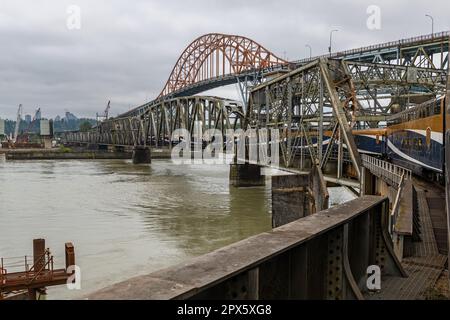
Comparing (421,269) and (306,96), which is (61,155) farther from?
(421,269)

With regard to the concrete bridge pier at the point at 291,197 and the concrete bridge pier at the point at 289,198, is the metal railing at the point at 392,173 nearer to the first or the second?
the concrete bridge pier at the point at 291,197

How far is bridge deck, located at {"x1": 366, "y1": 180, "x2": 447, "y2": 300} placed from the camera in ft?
21.7

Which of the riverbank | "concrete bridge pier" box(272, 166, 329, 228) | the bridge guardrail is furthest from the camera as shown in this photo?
the riverbank

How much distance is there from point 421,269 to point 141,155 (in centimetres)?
9791

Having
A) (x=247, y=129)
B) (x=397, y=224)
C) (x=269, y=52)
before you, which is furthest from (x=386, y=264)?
(x=269, y=52)

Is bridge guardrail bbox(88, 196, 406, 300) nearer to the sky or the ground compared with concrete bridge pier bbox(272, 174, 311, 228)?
nearer to the sky

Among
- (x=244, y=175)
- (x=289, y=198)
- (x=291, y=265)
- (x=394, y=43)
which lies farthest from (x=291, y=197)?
(x=394, y=43)

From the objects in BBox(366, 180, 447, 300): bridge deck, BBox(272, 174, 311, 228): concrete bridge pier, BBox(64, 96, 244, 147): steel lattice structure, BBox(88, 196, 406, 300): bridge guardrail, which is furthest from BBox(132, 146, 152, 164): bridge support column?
BBox(88, 196, 406, 300): bridge guardrail

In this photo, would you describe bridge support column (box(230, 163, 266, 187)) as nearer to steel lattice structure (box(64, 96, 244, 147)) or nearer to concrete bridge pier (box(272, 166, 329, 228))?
steel lattice structure (box(64, 96, 244, 147))

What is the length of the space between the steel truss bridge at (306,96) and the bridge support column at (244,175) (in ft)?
16.9

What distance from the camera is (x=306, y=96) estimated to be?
37406 millimetres

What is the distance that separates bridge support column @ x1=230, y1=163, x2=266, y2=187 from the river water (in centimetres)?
210
